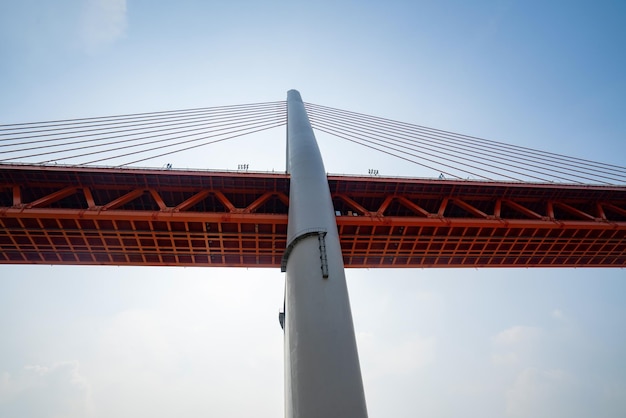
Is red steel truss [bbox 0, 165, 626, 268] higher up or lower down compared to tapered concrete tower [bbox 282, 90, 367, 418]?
higher up

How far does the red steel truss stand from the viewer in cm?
1967

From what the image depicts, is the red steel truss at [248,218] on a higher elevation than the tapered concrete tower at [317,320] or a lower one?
higher

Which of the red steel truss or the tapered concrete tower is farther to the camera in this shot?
the red steel truss

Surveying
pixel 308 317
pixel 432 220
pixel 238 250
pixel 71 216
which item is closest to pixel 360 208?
pixel 432 220

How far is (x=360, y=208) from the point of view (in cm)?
2116

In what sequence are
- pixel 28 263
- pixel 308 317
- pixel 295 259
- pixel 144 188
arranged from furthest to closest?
1. pixel 28 263
2. pixel 144 188
3. pixel 295 259
4. pixel 308 317

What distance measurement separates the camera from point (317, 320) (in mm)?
9758

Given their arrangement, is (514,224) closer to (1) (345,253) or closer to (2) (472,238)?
(2) (472,238)

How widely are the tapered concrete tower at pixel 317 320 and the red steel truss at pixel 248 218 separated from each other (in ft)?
24.2

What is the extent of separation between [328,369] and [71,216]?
16952mm

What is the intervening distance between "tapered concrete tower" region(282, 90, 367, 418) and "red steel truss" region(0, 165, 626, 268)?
24.2 ft

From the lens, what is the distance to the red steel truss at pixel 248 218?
19.7m

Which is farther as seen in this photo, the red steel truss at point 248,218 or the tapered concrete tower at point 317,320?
the red steel truss at point 248,218

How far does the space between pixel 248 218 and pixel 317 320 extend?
10.8 metres
